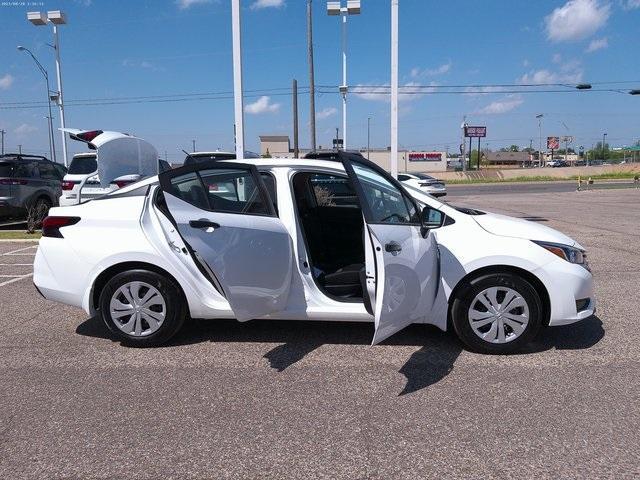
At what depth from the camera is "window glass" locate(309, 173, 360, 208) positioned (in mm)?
5167

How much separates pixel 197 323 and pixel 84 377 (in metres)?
1.46

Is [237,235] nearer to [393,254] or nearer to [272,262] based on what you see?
[272,262]

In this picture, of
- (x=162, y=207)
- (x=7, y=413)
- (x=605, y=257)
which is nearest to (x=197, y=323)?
(x=162, y=207)

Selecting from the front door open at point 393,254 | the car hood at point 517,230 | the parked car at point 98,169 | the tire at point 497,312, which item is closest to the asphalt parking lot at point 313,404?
the tire at point 497,312

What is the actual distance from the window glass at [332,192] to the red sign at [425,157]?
325 ft

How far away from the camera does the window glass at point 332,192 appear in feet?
17.0

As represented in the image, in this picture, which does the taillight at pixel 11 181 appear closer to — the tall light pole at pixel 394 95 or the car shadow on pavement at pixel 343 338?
the car shadow on pavement at pixel 343 338

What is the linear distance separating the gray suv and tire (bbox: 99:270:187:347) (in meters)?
8.98

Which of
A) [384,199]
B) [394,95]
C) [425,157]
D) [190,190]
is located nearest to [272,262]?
[190,190]

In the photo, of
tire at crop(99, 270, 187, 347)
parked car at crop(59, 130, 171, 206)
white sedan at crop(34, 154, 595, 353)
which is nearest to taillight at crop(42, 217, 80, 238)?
white sedan at crop(34, 154, 595, 353)

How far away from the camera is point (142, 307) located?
4.57 metres

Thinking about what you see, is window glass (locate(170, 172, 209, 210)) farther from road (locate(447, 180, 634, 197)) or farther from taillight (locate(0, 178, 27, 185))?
road (locate(447, 180, 634, 197))

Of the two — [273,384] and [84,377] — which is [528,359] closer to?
[273,384]

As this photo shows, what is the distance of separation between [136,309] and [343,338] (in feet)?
6.02
